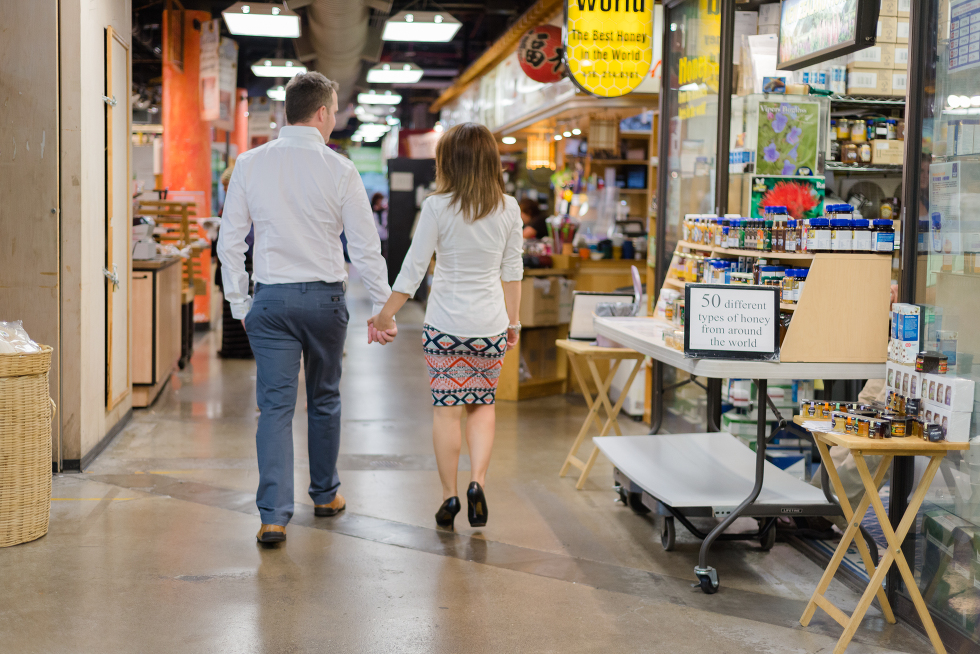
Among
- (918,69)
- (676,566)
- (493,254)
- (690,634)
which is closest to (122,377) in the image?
(493,254)

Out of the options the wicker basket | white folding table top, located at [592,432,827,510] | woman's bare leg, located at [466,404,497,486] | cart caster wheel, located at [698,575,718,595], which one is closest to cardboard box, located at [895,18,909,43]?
white folding table top, located at [592,432,827,510]

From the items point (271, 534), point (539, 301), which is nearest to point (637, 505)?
point (271, 534)

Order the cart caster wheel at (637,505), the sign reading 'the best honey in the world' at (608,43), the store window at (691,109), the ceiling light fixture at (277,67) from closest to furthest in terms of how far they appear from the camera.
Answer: the cart caster wheel at (637,505) < the store window at (691,109) < the sign reading 'the best honey in the world' at (608,43) < the ceiling light fixture at (277,67)

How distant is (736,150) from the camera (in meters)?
4.79

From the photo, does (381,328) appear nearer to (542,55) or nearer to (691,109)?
(691,109)

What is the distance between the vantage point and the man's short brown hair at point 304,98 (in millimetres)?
3770

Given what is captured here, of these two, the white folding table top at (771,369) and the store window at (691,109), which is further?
the store window at (691,109)

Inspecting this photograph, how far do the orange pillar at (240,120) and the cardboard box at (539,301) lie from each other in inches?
464

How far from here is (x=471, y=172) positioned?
385cm

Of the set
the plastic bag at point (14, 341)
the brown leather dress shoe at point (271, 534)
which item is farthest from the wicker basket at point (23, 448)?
the brown leather dress shoe at point (271, 534)

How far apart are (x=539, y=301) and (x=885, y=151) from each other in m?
2.82

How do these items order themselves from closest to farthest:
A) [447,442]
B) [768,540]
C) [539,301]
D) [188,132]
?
[768,540], [447,442], [539,301], [188,132]

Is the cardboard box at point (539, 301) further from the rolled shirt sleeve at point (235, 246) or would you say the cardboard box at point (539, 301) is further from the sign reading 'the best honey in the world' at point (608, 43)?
the rolled shirt sleeve at point (235, 246)

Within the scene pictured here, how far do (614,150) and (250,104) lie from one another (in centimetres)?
1023
